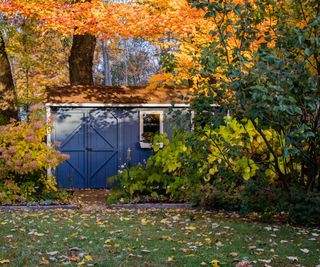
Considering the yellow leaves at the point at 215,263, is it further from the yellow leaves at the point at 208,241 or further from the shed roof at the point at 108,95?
the shed roof at the point at 108,95

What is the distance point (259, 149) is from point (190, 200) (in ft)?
6.09

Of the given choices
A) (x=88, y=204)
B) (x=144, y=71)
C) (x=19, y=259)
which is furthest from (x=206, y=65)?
(x=144, y=71)

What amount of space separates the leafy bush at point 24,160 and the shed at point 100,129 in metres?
3.10

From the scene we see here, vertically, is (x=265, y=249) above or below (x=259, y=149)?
below

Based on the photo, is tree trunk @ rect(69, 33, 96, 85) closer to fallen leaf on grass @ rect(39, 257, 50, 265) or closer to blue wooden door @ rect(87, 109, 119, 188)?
blue wooden door @ rect(87, 109, 119, 188)

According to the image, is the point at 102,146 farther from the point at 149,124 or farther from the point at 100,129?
the point at 149,124

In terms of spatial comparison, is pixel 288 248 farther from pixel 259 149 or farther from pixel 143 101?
pixel 143 101

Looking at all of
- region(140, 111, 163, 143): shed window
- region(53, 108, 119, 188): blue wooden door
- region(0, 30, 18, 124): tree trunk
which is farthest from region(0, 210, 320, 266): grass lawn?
region(0, 30, 18, 124): tree trunk

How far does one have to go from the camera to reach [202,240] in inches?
249

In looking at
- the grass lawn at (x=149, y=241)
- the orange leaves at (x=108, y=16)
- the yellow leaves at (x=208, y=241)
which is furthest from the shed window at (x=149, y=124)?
the yellow leaves at (x=208, y=241)

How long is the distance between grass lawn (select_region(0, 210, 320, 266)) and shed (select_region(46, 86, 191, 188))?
5.69m

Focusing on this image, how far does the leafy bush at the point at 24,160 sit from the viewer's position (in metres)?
10.4

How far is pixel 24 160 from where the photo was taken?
10.5 m

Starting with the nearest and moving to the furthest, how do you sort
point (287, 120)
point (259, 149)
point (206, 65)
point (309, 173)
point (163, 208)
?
point (287, 120) < point (206, 65) < point (309, 173) < point (259, 149) < point (163, 208)
